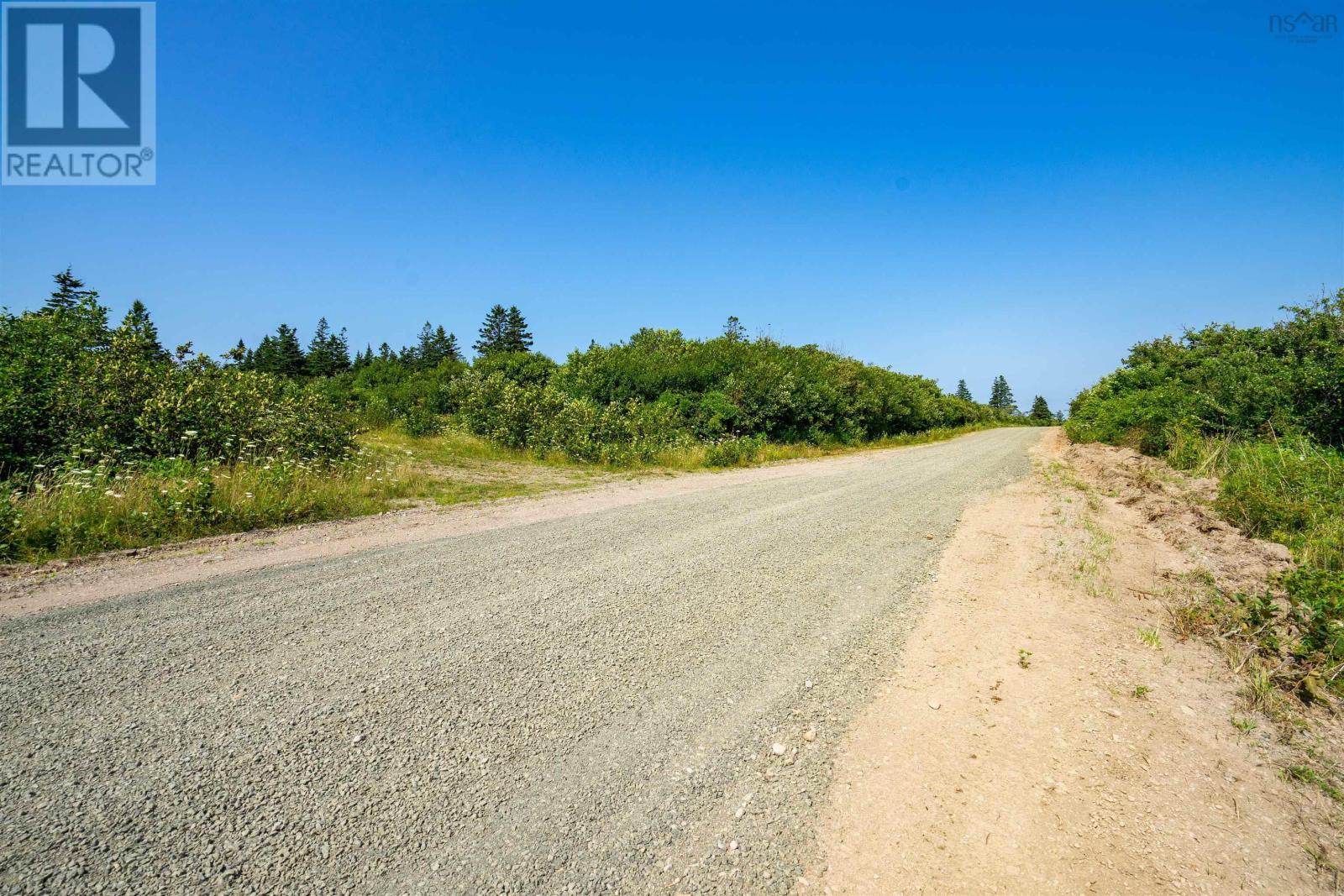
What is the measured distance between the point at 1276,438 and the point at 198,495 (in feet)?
66.4

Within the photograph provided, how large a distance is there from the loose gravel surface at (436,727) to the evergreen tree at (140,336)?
271 inches

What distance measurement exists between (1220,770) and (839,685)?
6.10 feet

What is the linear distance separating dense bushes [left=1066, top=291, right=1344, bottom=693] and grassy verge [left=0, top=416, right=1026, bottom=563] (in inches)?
395

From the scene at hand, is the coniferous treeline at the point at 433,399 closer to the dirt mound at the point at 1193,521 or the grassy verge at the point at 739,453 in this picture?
the grassy verge at the point at 739,453

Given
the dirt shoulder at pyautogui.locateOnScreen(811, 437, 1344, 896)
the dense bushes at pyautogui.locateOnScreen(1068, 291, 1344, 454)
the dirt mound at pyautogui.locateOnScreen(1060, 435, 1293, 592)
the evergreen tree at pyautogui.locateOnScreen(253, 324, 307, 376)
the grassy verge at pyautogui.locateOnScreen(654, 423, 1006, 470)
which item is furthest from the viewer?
the evergreen tree at pyautogui.locateOnScreen(253, 324, 307, 376)

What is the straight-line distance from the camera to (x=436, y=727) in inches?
110

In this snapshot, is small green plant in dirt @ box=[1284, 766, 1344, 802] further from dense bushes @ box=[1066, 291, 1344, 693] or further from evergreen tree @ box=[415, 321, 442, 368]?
evergreen tree @ box=[415, 321, 442, 368]

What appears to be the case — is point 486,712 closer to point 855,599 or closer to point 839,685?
point 839,685

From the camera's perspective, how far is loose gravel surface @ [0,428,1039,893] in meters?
2.03

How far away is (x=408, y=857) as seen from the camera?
6.67 ft

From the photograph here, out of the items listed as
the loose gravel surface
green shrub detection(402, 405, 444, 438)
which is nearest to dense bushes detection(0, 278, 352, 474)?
the loose gravel surface

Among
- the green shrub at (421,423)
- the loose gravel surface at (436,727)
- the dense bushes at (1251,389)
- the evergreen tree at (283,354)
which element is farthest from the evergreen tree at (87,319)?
the evergreen tree at (283,354)

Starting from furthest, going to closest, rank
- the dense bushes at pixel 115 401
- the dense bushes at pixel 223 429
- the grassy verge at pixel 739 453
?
the grassy verge at pixel 739 453, the dense bushes at pixel 115 401, the dense bushes at pixel 223 429

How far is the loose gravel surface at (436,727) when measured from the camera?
6.66ft
